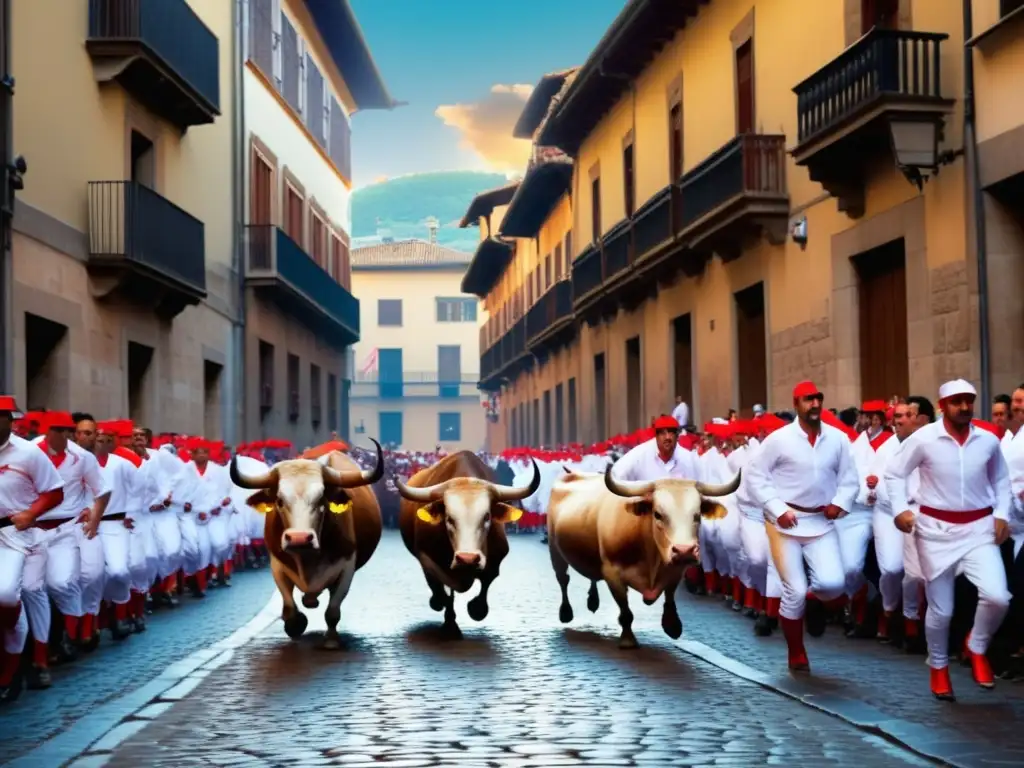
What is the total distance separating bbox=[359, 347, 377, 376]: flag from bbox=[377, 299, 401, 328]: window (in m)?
1.89

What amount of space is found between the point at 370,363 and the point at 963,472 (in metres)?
83.6

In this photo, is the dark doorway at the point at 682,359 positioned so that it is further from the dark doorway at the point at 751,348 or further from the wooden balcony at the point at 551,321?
the wooden balcony at the point at 551,321

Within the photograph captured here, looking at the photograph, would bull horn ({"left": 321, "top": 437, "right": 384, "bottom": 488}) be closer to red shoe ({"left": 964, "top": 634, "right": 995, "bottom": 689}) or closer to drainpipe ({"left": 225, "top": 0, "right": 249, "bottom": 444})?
red shoe ({"left": 964, "top": 634, "right": 995, "bottom": 689})

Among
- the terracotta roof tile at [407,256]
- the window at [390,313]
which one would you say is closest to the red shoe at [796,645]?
the terracotta roof tile at [407,256]

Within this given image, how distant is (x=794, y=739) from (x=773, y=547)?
3.04 metres

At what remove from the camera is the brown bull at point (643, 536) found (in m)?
12.1

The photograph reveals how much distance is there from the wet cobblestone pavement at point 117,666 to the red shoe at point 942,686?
15.0ft

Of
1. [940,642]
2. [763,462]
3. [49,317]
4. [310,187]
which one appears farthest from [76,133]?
[310,187]

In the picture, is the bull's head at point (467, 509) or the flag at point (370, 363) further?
the flag at point (370, 363)

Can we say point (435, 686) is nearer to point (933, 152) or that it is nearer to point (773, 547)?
point (773, 547)

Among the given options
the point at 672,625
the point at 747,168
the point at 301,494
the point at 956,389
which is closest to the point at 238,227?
the point at 747,168

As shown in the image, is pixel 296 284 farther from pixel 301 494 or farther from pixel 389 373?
pixel 389 373

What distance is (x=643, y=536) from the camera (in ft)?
41.7

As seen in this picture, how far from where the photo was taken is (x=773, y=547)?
1108 centimetres
